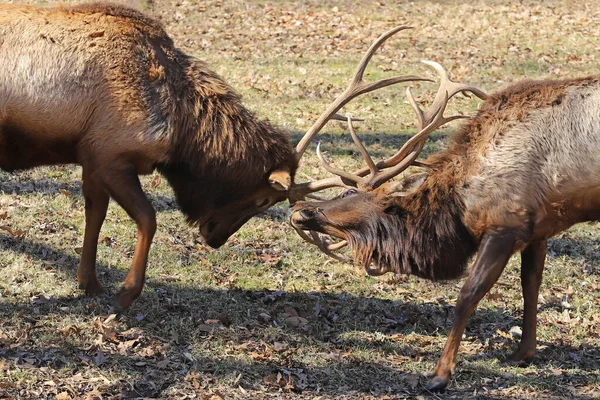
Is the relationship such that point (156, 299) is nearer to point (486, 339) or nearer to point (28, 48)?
point (28, 48)

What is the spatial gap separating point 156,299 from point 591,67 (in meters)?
11.3

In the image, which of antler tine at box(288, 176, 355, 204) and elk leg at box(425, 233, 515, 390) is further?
antler tine at box(288, 176, 355, 204)

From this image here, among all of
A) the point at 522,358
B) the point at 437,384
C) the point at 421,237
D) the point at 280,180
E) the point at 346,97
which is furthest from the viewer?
the point at 346,97

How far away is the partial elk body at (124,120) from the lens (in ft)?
21.3

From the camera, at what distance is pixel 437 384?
19.7ft

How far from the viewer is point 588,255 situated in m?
8.67

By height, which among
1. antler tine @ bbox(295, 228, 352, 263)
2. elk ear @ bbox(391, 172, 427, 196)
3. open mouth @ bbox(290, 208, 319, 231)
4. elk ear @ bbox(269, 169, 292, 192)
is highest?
elk ear @ bbox(391, 172, 427, 196)

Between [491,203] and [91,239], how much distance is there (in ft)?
10.8

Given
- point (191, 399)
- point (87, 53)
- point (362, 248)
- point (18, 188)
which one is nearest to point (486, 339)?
point (362, 248)

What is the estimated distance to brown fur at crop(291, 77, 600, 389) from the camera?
6188 mm

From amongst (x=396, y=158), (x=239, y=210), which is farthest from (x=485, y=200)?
(x=239, y=210)

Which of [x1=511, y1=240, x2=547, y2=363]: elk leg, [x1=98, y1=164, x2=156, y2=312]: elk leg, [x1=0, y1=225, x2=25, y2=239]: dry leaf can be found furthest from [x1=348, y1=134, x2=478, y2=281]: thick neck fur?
[x1=0, y1=225, x2=25, y2=239]: dry leaf

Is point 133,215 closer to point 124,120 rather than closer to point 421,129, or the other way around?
point 124,120

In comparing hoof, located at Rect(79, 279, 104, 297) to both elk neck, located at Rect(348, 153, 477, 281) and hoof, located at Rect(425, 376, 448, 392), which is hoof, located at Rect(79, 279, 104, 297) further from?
hoof, located at Rect(425, 376, 448, 392)
